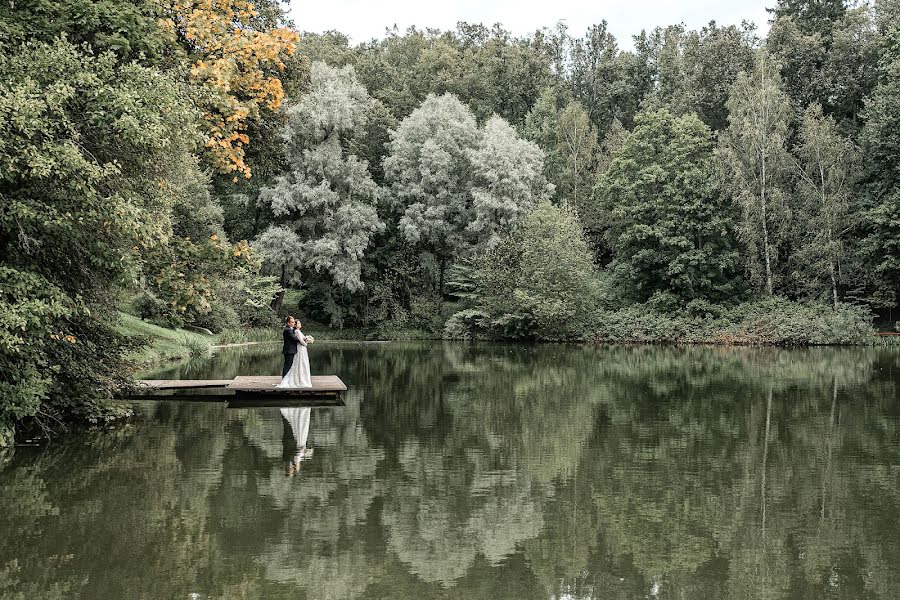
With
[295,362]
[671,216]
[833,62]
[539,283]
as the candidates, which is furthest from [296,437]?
[833,62]

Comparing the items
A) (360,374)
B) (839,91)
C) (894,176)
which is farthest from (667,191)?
(360,374)

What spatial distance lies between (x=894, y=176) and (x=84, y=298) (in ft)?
137

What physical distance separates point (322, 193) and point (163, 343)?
60.9 feet

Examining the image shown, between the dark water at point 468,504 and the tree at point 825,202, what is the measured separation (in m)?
28.8

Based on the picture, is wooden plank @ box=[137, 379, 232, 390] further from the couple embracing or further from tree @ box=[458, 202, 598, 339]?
tree @ box=[458, 202, 598, 339]

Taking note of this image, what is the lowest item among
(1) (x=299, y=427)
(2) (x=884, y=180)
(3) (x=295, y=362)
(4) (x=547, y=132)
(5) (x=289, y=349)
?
(1) (x=299, y=427)

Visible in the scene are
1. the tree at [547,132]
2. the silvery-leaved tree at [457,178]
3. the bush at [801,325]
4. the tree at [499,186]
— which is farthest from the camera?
the tree at [547,132]

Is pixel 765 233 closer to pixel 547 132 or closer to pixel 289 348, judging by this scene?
pixel 547 132

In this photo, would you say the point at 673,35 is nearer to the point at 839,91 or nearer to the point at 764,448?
the point at 839,91

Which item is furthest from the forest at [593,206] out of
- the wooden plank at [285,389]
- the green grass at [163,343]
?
the wooden plank at [285,389]

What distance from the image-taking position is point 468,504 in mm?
8094

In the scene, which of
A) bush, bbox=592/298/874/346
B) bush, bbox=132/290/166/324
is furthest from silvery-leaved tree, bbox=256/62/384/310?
bush, bbox=592/298/874/346

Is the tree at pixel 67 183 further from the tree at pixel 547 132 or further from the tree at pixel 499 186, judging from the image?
the tree at pixel 547 132

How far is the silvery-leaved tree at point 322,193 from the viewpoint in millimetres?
45188
